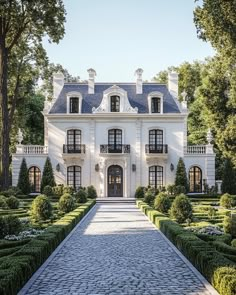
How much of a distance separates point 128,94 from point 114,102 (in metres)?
2.21

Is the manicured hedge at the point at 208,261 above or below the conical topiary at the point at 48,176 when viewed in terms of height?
below

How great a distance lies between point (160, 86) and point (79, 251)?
30190 millimetres

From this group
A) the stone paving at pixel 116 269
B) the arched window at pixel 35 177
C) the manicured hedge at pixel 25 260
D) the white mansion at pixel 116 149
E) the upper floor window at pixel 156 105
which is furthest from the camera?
the upper floor window at pixel 156 105

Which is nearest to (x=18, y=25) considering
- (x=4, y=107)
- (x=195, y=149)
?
(x=4, y=107)

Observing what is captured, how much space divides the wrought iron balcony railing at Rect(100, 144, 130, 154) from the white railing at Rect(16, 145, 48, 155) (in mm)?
4735

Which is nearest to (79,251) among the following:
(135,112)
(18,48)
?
(18,48)

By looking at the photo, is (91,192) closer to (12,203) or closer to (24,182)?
(24,182)

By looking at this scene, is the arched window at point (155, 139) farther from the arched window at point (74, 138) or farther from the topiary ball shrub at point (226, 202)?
the topiary ball shrub at point (226, 202)

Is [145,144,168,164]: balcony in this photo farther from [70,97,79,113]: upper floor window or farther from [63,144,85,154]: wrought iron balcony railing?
[70,97,79,113]: upper floor window

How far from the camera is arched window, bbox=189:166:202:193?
38.2m

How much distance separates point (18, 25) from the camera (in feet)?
96.7

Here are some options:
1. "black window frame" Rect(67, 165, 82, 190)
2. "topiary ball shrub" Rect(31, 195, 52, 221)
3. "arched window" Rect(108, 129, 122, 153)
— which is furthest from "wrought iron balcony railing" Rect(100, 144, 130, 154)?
Result: "topiary ball shrub" Rect(31, 195, 52, 221)

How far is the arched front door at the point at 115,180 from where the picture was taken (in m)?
37.9

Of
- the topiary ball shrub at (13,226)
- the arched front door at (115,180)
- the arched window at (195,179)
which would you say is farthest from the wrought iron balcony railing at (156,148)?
the topiary ball shrub at (13,226)
